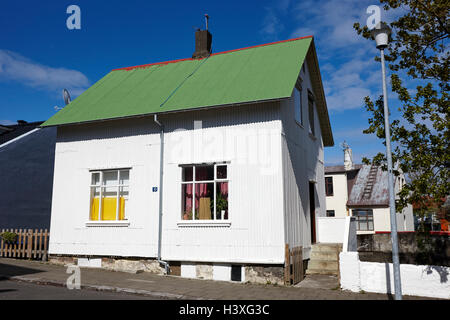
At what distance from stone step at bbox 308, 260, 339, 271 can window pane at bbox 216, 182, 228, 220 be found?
3.74m

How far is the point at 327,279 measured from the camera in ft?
40.2

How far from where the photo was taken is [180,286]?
10773mm

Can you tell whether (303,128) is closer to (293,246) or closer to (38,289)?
(293,246)

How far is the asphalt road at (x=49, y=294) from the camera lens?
886cm

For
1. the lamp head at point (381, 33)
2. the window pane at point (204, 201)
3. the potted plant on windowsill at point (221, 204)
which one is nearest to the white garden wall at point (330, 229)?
the potted plant on windowsill at point (221, 204)

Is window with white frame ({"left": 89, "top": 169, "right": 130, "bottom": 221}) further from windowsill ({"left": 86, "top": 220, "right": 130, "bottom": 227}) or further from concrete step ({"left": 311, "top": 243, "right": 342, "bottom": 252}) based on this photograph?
concrete step ({"left": 311, "top": 243, "right": 342, "bottom": 252})

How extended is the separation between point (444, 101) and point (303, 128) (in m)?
6.69

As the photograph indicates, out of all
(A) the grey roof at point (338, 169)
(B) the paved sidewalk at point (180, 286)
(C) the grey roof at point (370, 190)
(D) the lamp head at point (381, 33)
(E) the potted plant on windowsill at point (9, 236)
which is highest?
(A) the grey roof at point (338, 169)

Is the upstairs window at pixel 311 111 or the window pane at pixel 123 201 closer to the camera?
the window pane at pixel 123 201

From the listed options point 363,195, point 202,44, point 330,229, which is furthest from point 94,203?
point 363,195

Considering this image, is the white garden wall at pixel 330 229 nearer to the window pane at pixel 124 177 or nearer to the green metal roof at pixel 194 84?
the green metal roof at pixel 194 84

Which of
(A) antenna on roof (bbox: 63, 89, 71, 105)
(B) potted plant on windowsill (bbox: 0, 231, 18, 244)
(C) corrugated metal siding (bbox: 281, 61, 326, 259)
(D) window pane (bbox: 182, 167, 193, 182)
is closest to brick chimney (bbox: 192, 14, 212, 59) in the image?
(C) corrugated metal siding (bbox: 281, 61, 326, 259)

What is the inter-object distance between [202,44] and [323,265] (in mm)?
10513
